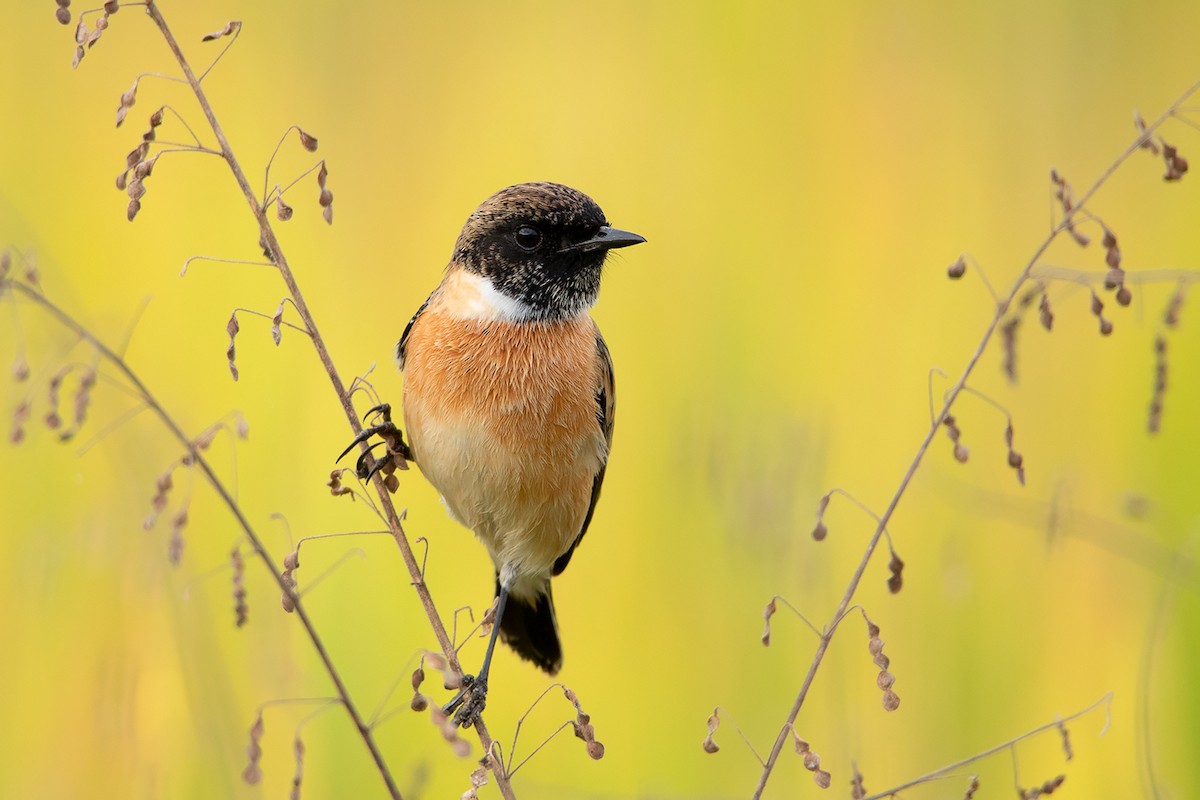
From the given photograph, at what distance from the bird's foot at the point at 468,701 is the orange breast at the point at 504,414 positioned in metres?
0.49

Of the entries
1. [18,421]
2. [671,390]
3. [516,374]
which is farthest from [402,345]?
[18,421]

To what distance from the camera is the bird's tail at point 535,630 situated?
4.52m

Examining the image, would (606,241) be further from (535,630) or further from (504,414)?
(535,630)

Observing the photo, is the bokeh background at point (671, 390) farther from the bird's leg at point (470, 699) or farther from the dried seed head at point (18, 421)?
the dried seed head at point (18, 421)

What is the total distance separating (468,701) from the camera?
4.00m

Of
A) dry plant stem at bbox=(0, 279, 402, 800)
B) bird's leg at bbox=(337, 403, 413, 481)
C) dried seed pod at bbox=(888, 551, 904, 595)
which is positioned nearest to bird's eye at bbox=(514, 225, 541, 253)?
bird's leg at bbox=(337, 403, 413, 481)

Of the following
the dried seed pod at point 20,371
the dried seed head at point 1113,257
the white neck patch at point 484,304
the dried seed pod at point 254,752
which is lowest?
the dried seed pod at point 254,752

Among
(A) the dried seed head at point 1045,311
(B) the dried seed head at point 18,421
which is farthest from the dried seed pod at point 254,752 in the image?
(A) the dried seed head at point 1045,311

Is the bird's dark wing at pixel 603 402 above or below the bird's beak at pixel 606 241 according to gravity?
below

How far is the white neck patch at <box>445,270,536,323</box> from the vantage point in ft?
12.8

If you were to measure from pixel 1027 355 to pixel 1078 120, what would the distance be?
3.72 feet

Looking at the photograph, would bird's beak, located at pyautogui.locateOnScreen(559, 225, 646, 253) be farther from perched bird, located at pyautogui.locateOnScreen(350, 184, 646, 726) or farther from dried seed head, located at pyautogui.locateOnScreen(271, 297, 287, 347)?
dried seed head, located at pyautogui.locateOnScreen(271, 297, 287, 347)

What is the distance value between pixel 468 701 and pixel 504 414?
91cm

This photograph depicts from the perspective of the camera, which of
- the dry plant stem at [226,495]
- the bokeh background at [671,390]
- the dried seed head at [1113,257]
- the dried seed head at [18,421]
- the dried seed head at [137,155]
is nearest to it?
the dry plant stem at [226,495]
